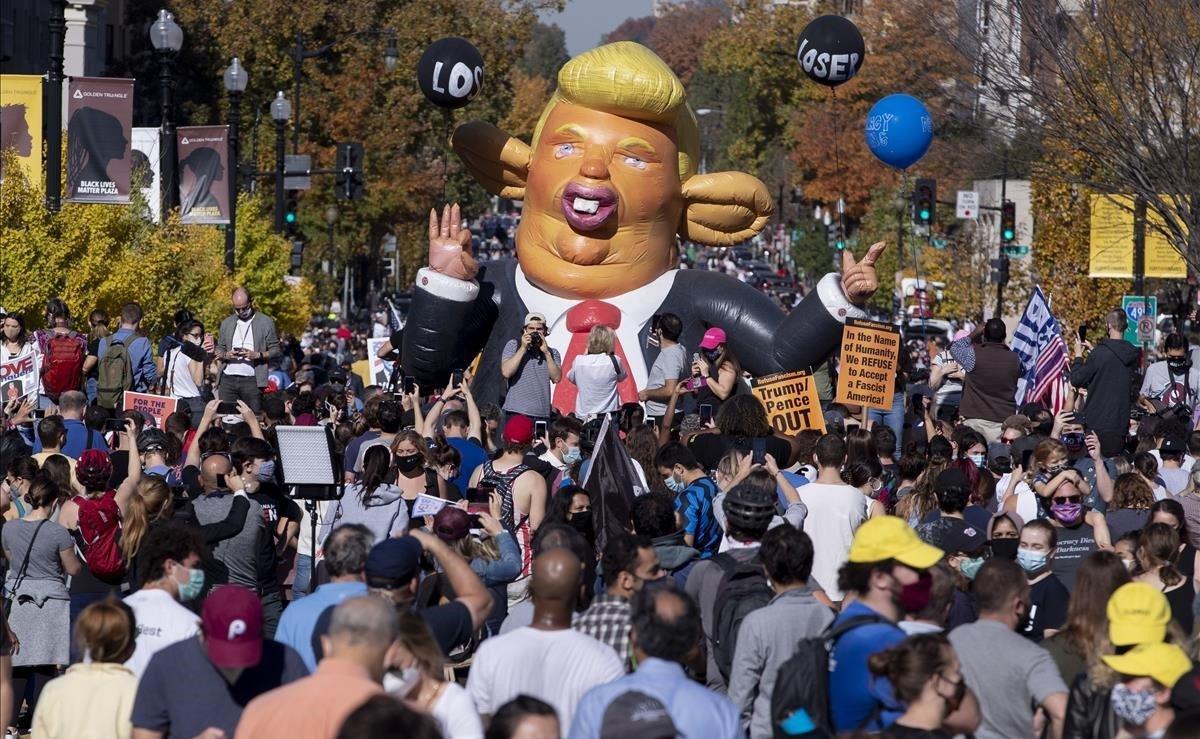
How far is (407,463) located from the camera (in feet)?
33.0

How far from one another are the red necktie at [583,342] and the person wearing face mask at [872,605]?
31.5ft

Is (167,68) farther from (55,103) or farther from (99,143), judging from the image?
(55,103)

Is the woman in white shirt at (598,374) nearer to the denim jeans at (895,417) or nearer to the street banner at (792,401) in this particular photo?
the street banner at (792,401)

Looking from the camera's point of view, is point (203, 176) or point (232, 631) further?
point (203, 176)

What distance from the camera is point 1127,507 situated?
10336 mm

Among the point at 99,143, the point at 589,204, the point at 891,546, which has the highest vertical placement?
the point at 99,143

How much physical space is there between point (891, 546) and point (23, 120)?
21.5 m

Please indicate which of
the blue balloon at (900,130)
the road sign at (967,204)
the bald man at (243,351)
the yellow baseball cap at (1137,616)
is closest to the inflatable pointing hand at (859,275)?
the blue balloon at (900,130)

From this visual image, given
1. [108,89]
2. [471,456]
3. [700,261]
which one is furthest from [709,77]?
[471,456]

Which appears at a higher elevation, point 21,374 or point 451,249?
point 451,249

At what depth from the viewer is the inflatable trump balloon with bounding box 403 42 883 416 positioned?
1686 cm

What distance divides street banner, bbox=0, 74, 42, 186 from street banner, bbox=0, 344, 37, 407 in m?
10.6

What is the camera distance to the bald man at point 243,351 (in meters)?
17.9

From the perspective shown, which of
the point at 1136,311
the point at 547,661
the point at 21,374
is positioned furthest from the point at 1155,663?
the point at 1136,311
